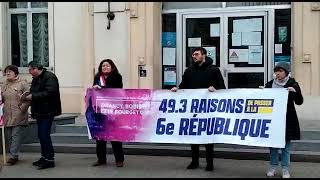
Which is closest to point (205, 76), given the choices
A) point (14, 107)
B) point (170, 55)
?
point (14, 107)

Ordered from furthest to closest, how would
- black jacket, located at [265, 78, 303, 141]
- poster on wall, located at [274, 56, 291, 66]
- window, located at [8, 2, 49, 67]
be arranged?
1. window, located at [8, 2, 49, 67]
2. poster on wall, located at [274, 56, 291, 66]
3. black jacket, located at [265, 78, 303, 141]

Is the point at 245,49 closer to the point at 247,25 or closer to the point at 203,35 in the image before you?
the point at 247,25

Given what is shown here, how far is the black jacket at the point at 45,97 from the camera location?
7949mm

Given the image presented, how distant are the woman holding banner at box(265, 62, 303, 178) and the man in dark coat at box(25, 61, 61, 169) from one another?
336 centimetres

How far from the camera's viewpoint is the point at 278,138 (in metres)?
7.04

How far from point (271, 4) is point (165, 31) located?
2501 millimetres

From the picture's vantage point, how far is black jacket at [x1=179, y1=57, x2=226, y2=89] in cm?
761

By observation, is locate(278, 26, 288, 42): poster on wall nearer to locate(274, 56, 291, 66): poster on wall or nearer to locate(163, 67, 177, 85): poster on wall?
locate(274, 56, 291, 66): poster on wall

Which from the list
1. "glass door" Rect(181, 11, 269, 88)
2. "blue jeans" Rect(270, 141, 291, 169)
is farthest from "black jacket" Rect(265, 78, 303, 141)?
"glass door" Rect(181, 11, 269, 88)

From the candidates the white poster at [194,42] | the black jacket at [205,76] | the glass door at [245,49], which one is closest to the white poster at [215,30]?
the glass door at [245,49]

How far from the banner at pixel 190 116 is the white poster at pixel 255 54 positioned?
13.4 ft

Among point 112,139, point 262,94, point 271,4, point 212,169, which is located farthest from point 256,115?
point 271,4

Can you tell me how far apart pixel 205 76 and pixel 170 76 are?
4.56 metres

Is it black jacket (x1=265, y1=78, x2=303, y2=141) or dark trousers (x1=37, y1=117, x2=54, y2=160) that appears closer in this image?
black jacket (x1=265, y1=78, x2=303, y2=141)
